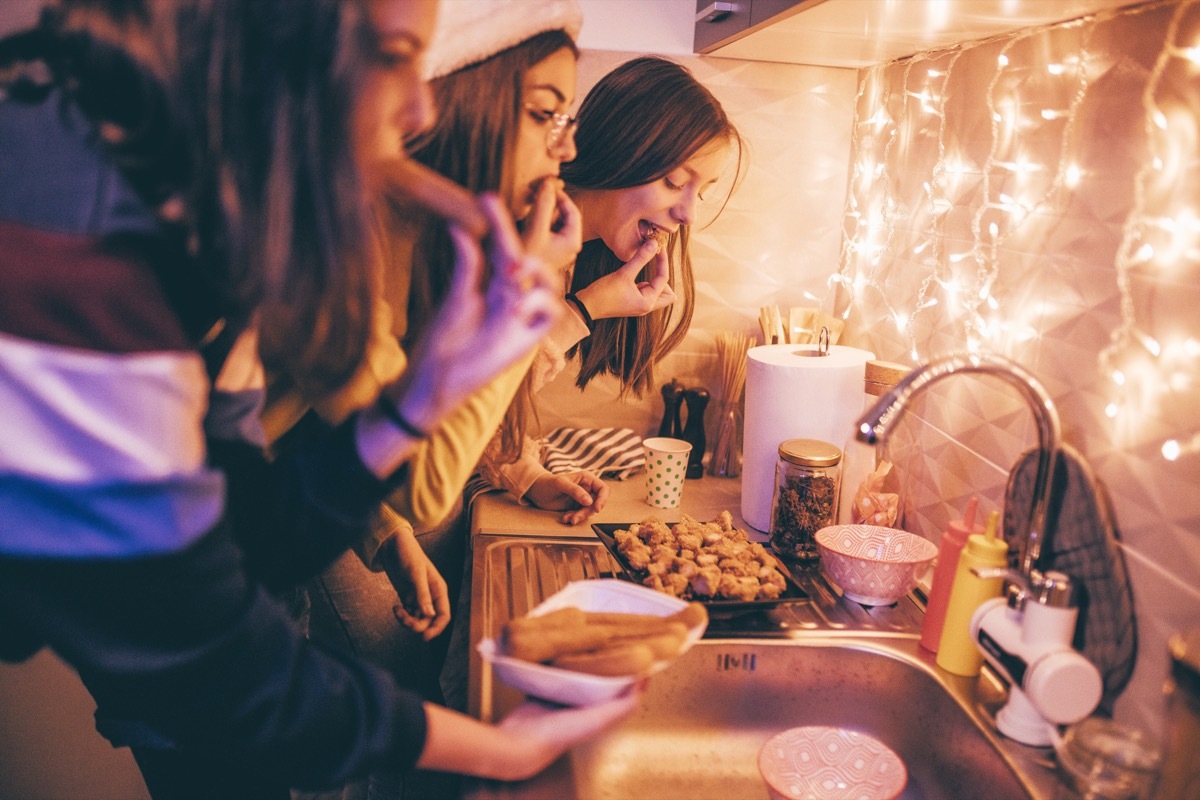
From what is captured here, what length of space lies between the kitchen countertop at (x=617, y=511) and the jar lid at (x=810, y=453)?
204mm

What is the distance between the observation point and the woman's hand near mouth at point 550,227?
97 cm

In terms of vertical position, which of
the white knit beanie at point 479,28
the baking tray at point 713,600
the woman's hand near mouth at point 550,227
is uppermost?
the white knit beanie at point 479,28

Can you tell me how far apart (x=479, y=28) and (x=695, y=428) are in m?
0.98

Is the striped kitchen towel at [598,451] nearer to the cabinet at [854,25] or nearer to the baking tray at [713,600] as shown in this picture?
the baking tray at [713,600]

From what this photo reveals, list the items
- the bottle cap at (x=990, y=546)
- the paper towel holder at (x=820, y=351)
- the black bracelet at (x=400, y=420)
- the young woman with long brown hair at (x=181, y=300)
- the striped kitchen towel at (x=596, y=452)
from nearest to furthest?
the young woman with long brown hair at (x=181, y=300)
the black bracelet at (x=400, y=420)
the bottle cap at (x=990, y=546)
the paper towel holder at (x=820, y=351)
the striped kitchen towel at (x=596, y=452)

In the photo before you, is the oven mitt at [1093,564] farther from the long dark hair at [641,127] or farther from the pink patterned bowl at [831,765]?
the long dark hair at [641,127]

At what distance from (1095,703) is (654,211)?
1013 mm

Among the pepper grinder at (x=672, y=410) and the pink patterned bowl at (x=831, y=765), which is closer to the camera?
the pink patterned bowl at (x=831, y=765)

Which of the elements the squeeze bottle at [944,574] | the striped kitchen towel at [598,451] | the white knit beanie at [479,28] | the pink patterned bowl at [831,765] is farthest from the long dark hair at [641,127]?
the pink patterned bowl at [831,765]

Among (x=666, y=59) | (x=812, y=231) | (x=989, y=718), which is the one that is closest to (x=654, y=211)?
(x=666, y=59)

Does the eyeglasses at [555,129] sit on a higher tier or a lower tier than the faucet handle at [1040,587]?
higher

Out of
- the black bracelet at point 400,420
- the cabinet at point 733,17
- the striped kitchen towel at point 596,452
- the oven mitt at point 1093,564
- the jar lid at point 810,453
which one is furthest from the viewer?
the striped kitchen towel at point 596,452

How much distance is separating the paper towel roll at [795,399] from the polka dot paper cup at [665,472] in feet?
0.45

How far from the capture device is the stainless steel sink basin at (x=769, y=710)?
1.04 meters
